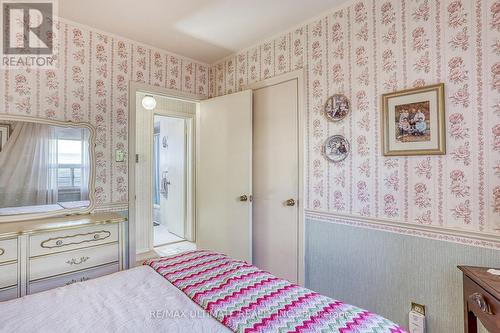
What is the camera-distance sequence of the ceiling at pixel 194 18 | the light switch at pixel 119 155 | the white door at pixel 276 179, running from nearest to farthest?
1. the ceiling at pixel 194 18
2. the white door at pixel 276 179
3. the light switch at pixel 119 155

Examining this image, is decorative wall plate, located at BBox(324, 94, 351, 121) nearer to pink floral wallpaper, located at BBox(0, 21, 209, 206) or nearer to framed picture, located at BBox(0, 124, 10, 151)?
pink floral wallpaper, located at BBox(0, 21, 209, 206)

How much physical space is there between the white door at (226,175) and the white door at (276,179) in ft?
0.39

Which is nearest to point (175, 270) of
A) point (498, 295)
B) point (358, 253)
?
point (358, 253)

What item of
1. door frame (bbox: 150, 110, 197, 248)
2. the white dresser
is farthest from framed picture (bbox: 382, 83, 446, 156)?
door frame (bbox: 150, 110, 197, 248)

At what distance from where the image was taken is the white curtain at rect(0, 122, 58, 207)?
202 centimetres

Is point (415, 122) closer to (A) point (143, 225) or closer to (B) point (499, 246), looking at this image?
(B) point (499, 246)

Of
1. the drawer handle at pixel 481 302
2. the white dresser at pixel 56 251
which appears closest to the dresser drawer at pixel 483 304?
the drawer handle at pixel 481 302

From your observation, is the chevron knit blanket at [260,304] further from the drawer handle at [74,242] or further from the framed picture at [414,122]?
the framed picture at [414,122]

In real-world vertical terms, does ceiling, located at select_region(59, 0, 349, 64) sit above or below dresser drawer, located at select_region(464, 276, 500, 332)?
above

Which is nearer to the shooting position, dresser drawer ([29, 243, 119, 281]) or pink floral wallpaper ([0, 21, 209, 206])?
dresser drawer ([29, 243, 119, 281])

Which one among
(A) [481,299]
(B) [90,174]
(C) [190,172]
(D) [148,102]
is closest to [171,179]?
(C) [190,172]

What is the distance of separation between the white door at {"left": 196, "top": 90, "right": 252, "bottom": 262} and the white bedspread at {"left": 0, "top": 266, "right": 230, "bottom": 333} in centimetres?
140

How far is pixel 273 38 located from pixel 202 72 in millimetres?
1014

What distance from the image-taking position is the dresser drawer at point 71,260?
5.98ft
